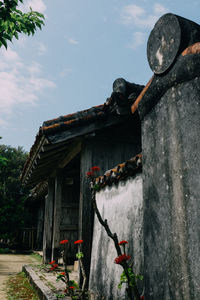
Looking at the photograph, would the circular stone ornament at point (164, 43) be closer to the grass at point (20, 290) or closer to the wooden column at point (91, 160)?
the wooden column at point (91, 160)

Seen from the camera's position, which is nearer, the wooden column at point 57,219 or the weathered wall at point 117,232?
the weathered wall at point 117,232

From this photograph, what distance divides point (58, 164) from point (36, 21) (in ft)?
11.9

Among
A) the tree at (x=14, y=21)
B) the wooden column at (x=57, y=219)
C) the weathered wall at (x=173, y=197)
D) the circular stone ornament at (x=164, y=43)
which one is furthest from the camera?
the wooden column at (x=57, y=219)

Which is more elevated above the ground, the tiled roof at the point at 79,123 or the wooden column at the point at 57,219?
the tiled roof at the point at 79,123

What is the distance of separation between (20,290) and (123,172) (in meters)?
4.29

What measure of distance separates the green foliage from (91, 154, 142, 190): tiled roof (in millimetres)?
14984

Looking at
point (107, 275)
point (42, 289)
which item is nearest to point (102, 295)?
point (107, 275)

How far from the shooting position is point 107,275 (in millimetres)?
3576

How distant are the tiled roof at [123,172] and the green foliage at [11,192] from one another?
1498 centimetres

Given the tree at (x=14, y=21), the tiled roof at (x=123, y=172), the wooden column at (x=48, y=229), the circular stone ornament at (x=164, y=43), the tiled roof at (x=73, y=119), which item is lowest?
the wooden column at (x=48, y=229)

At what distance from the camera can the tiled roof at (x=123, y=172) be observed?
10.4 ft

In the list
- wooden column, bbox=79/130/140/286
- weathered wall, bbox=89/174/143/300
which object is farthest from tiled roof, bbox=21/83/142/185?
weathered wall, bbox=89/174/143/300

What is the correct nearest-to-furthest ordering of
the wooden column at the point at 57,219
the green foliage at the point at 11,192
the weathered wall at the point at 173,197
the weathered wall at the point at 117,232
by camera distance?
1. the weathered wall at the point at 173,197
2. the weathered wall at the point at 117,232
3. the wooden column at the point at 57,219
4. the green foliage at the point at 11,192

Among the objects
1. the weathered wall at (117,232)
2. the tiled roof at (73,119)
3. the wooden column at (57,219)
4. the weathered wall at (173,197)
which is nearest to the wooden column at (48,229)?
the wooden column at (57,219)
